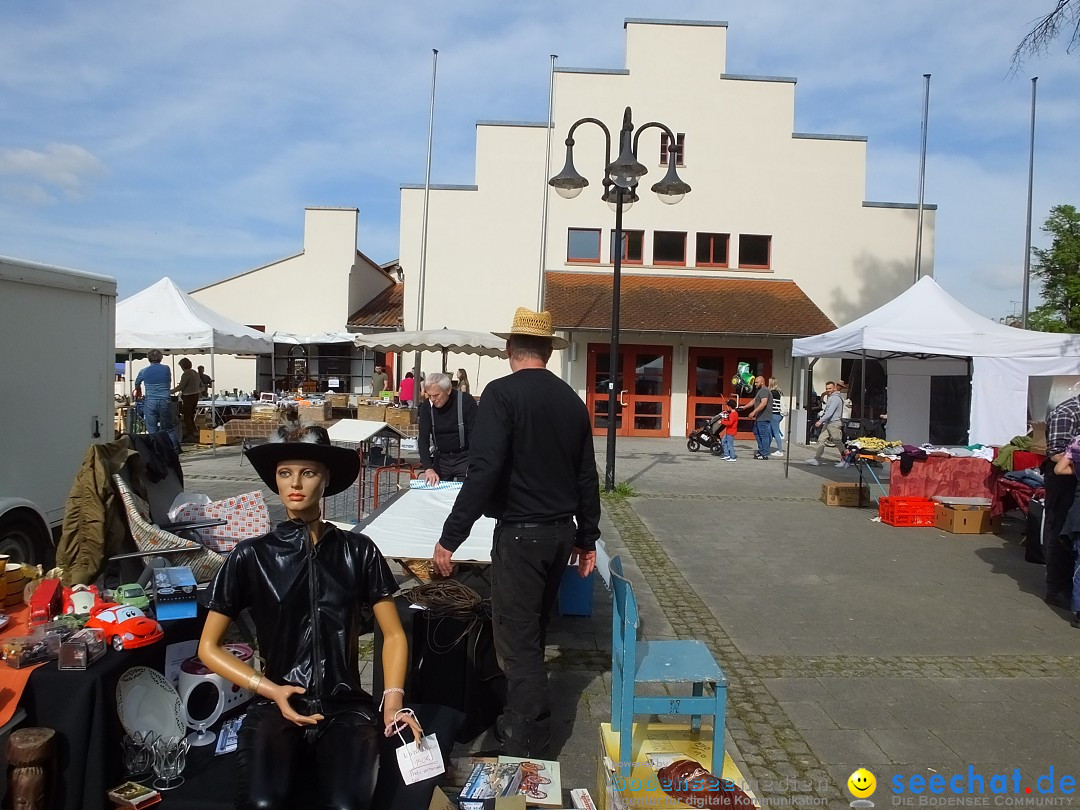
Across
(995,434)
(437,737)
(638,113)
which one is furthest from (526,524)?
(638,113)

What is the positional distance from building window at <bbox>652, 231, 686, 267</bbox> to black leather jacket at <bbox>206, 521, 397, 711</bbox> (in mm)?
20697

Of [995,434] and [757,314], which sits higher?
[757,314]

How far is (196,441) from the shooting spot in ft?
A: 57.3

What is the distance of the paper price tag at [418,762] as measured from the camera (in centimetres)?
268

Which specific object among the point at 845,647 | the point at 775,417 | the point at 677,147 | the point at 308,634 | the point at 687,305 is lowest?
the point at 845,647

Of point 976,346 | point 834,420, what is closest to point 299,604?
point 976,346

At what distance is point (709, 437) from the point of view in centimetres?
1792

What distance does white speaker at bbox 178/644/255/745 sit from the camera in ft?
10.8

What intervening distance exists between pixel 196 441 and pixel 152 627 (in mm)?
15419

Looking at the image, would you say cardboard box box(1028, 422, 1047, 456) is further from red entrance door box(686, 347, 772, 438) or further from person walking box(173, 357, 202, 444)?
person walking box(173, 357, 202, 444)

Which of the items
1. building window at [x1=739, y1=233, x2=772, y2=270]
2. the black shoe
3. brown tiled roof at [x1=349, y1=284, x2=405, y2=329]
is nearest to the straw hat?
the black shoe

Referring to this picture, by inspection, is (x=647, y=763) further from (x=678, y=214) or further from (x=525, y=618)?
(x=678, y=214)

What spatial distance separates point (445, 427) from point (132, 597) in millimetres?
3705

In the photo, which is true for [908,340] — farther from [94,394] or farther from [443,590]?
[94,394]
